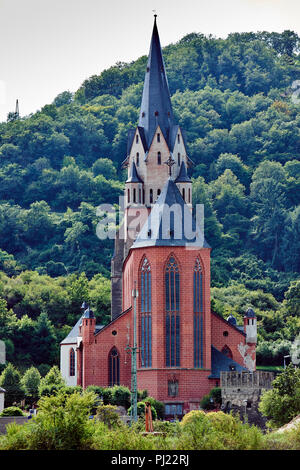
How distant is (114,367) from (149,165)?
824 inches

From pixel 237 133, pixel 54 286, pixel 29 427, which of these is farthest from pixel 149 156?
pixel 237 133

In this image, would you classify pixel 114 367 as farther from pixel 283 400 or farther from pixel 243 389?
pixel 283 400

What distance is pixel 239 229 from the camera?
170 meters

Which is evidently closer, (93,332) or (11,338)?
(93,332)

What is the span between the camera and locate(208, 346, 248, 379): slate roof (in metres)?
92.3

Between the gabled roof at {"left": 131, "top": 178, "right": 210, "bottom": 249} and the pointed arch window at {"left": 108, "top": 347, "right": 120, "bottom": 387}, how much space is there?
25.9ft

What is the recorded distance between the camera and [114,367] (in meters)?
94.8

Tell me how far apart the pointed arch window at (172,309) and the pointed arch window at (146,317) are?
4.02ft

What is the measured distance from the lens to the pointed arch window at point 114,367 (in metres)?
94.5

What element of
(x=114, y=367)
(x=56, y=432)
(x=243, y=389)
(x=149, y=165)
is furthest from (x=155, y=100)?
(x=56, y=432)

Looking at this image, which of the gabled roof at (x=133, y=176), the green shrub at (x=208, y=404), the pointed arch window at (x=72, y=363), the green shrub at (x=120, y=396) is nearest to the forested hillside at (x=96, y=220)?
the pointed arch window at (x=72, y=363)

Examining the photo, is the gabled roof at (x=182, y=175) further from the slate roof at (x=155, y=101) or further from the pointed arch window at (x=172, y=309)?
the pointed arch window at (x=172, y=309)
